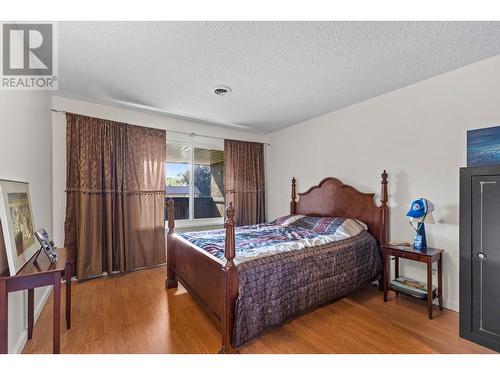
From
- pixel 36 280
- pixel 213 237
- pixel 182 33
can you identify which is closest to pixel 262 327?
pixel 213 237

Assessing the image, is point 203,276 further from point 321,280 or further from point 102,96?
point 102,96

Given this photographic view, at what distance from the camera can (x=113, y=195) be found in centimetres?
322

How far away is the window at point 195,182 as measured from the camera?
3961 millimetres

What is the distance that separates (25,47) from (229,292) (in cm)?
255

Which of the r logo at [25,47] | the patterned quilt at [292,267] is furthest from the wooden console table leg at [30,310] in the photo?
the r logo at [25,47]

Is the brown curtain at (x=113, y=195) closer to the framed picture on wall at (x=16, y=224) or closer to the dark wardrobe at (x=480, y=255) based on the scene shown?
the framed picture on wall at (x=16, y=224)

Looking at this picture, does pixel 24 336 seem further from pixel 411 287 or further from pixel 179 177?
pixel 411 287

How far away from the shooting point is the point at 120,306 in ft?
7.93

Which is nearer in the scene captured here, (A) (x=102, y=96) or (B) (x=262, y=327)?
(B) (x=262, y=327)

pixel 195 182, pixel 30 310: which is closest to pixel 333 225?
pixel 195 182

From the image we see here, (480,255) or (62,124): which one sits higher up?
(62,124)

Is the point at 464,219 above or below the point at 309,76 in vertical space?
below

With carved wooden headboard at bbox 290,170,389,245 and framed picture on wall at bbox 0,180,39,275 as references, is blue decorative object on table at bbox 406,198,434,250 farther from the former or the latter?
framed picture on wall at bbox 0,180,39,275
